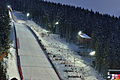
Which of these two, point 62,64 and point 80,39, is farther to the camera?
point 80,39

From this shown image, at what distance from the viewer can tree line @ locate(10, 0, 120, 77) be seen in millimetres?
60519

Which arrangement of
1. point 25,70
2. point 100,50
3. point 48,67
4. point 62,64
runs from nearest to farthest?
point 25,70, point 48,67, point 62,64, point 100,50

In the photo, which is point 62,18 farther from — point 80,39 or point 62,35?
point 80,39

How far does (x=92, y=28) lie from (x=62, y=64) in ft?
160

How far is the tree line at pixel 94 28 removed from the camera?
60.5 metres

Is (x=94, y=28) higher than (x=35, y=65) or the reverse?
higher

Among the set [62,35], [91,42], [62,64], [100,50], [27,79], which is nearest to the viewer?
[27,79]

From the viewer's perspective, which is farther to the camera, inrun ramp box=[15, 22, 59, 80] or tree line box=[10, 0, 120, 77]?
tree line box=[10, 0, 120, 77]

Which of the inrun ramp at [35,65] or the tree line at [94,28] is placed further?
the tree line at [94,28]

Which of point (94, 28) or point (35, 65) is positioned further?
point (94, 28)

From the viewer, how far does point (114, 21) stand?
9400 centimetres

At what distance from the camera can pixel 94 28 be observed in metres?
83.5

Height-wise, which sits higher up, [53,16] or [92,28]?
[53,16]

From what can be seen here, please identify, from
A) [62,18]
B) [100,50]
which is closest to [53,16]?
[62,18]
